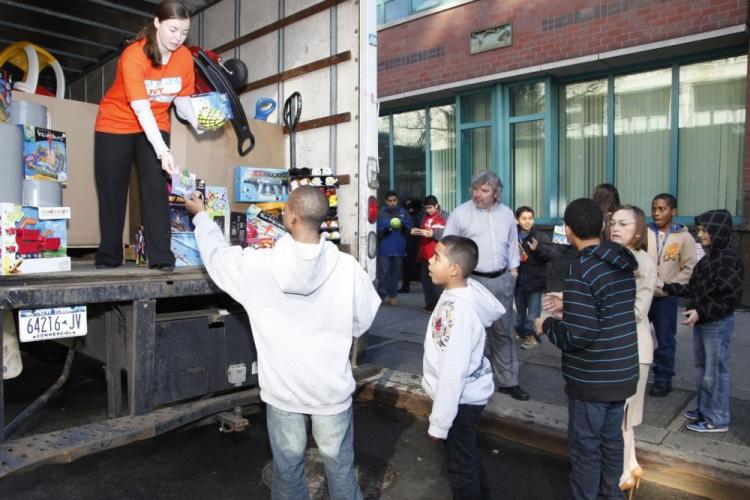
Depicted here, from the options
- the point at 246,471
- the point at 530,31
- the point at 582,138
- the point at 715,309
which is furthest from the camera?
the point at 582,138

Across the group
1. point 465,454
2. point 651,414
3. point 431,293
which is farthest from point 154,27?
point 431,293

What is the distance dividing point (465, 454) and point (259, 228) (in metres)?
2.24

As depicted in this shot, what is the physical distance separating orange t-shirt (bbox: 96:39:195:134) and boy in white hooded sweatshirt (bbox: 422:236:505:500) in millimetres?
2004

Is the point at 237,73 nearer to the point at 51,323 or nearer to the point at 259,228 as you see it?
the point at 259,228

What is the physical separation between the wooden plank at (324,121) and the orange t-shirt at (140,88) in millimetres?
1022

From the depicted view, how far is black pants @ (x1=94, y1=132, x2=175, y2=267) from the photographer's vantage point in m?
3.56

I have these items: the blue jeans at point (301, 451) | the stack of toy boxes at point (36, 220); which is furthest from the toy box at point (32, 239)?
the blue jeans at point (301, 451)

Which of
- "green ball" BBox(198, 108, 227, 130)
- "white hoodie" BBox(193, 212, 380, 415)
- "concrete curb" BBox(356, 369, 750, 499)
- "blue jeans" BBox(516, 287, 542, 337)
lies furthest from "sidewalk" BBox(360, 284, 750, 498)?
"green ball" BBox(198, 108, 227, 130)

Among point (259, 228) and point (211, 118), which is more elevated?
point (211, 118)

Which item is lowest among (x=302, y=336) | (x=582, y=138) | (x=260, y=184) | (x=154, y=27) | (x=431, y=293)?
(x=431, y=293)

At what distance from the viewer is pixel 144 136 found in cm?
366

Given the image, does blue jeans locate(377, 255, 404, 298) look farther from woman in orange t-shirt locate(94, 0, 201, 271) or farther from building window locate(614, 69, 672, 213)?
woman in orange t-shirt locate(94, 0, 201, 271)

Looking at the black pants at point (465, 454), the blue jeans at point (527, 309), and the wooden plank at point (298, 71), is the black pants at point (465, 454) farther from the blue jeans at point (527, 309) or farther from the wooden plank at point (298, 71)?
the blue jeans at point (527, 309)

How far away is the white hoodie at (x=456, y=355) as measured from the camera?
2.63 metres
